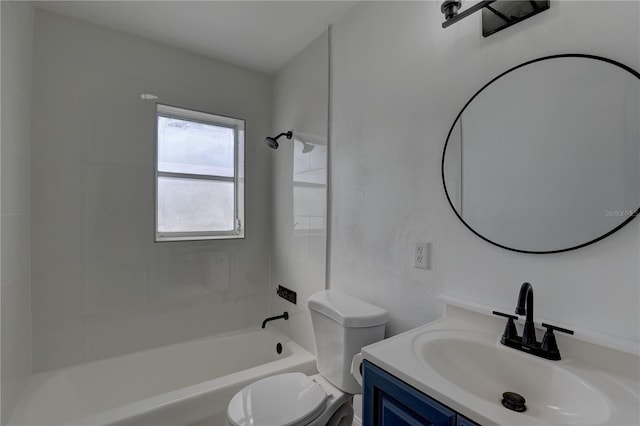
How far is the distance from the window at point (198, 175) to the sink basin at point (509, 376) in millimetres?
1883

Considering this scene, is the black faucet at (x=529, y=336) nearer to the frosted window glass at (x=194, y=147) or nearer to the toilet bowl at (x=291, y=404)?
the toilet bowl at (x=291, y=404)

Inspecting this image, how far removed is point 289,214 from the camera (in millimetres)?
2443

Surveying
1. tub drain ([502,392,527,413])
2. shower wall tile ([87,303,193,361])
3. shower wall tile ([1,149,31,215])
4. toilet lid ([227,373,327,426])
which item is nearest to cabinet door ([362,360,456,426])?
tub drain ([502,392,527,413])

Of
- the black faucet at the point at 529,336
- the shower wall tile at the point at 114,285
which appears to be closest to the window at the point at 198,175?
the shower wall tile at the point at 114,285

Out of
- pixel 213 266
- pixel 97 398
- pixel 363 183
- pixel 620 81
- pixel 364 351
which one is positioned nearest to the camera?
pixel 620 81

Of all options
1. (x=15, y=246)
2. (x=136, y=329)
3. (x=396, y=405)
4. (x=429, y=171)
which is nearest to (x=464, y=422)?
(x=396, y=405)

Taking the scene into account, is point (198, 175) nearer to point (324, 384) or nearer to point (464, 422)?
point (324, 384)

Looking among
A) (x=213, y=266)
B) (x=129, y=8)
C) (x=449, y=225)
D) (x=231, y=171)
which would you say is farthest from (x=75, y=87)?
(x=449, y=225)

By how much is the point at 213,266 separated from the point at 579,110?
7.61 ft

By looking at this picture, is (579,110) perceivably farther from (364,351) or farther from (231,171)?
(231,171)

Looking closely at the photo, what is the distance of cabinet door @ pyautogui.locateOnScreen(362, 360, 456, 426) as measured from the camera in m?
0.79

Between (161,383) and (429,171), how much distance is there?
7.20 feet

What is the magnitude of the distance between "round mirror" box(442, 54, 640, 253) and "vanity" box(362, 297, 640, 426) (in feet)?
1.06

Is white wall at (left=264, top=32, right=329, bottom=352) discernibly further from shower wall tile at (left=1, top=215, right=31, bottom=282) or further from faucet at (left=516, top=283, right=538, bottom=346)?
shower wall tile at (left=1, top=215, right=31, bottom=282)
